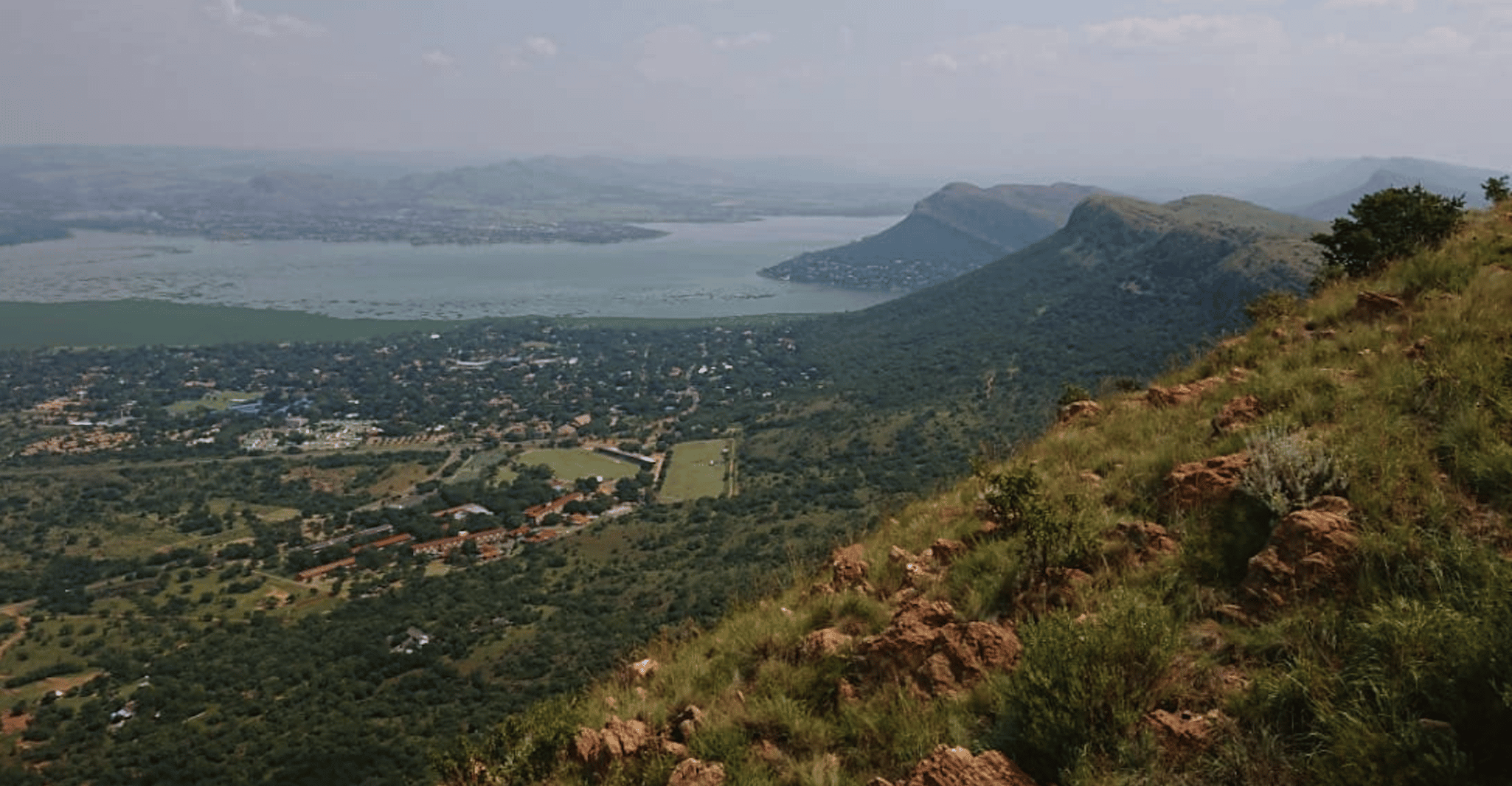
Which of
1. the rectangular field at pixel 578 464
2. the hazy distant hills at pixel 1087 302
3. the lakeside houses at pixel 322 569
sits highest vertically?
the hazy distant hills at pixel 1087 302

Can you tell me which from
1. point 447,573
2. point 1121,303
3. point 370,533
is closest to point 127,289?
point 370,533

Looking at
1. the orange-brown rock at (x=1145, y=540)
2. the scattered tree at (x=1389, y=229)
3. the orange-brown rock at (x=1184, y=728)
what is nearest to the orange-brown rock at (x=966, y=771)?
the orange-brown rock at (x=1184, y=728)

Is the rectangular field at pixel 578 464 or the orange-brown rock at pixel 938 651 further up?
the orange-brown rock at pixel 938 651

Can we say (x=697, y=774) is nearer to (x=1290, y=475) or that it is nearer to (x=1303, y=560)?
(x=1303, y=560)

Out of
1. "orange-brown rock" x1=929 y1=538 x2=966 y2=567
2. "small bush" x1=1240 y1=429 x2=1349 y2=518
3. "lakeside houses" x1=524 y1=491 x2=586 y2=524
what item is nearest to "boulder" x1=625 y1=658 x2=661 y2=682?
"orange-brown rock" x1=929 y1=538 x2=966 y2=567

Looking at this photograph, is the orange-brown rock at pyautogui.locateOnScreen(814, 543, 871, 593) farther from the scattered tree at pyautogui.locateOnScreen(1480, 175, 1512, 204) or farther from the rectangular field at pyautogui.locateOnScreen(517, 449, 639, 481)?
the rectangular field at pyautogui.locateOnScreen(517, 449, 639, 481)

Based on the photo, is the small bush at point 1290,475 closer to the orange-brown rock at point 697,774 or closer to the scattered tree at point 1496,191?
the orange-brown rock at point 697,774

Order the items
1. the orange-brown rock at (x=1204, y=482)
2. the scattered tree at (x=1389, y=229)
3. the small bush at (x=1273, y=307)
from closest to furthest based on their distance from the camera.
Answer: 1. the orange-brown rock at (x=1204, y=482)
2. the small bush at (x=1273, y=307)
3. the scattered tree at (x=1389, y=229)
